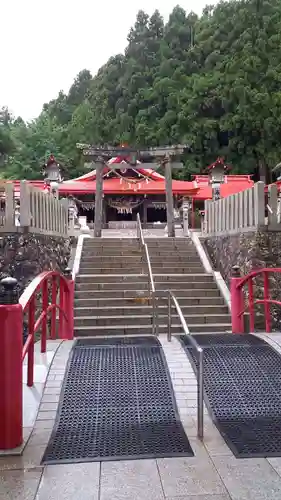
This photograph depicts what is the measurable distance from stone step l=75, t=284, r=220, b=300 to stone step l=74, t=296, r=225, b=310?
12 centimetres

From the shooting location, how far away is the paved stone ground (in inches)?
101

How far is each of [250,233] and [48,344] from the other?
5648 mm

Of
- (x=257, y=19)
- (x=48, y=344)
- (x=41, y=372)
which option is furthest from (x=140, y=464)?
(x=257, y=19)

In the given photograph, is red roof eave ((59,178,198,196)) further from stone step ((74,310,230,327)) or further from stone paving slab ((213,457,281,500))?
stone paving slab ((213,457,281,500))

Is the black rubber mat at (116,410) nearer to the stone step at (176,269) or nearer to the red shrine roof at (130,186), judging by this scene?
the stone step at (176,269)

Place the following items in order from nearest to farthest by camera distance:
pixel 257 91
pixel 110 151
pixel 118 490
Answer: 1. pixel 118 490
2. pixel 110 151
3. pixel 257 91

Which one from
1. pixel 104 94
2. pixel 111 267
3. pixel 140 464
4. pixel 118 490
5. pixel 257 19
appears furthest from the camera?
pixel 104 94

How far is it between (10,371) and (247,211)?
816 cm

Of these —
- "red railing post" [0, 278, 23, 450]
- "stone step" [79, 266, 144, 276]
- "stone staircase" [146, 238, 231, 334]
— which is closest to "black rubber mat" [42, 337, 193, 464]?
"red railing post" [0, 278, 23, 450]

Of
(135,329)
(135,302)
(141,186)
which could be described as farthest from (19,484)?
(141,186)

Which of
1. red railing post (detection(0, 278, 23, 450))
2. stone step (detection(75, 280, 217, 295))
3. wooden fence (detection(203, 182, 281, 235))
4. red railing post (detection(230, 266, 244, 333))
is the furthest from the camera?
stone step (detection(75, 280, 217, 295))

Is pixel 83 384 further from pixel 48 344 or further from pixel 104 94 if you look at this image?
pixel 104 94

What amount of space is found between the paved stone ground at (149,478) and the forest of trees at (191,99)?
31.9 metres

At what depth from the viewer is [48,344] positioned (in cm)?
595
